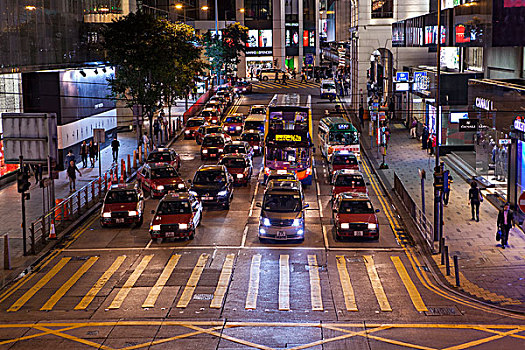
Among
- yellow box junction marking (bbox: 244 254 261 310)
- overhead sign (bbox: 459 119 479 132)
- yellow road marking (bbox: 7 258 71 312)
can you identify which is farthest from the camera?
overhead sign (bbox: 459 119 479 132)

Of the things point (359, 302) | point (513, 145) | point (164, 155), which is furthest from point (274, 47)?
point (359, 302)

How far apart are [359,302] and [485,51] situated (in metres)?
27.7

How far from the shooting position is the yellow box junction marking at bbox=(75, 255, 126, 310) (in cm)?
2305

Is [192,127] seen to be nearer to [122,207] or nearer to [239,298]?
[122,207]

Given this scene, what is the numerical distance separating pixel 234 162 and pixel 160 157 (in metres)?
5.87

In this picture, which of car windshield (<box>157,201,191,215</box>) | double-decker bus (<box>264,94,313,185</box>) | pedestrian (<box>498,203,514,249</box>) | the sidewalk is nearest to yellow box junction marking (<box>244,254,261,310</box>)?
car windshield (<box>157,201,191,215</box>)

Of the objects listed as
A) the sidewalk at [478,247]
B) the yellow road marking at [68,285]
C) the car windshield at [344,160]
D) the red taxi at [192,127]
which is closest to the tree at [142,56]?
the red taxi at [192,127]

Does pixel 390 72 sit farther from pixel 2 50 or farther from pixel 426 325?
pixel 426 325

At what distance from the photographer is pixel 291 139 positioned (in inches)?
1692

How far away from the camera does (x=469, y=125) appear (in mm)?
40094

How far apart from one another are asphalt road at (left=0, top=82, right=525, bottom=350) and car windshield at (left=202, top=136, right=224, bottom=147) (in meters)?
20.4

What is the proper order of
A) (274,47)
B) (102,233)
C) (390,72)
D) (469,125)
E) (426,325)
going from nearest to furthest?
1. (426,325)
2. (102,233)
3. (469,125)
4. (390,72)
5. (274,47)

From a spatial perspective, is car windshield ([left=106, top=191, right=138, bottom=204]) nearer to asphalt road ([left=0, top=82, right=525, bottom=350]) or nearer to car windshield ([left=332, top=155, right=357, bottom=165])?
asphalt road ([left=0, top=82, right=525, bottom=350])

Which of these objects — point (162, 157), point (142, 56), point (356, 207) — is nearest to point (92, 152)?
point (162, 157)
